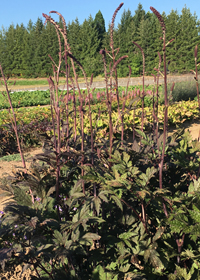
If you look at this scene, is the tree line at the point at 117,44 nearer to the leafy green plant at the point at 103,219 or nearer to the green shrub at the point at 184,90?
the green shrub at the point at 184,90

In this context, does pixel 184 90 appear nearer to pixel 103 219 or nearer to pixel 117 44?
pixel 103 219

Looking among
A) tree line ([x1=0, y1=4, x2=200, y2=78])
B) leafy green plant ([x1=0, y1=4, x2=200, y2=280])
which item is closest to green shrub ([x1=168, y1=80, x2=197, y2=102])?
leafy green plant ([x1=0, y1=4, x2=200, y2=280])

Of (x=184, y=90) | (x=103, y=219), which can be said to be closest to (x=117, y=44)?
(x=184, y=90)

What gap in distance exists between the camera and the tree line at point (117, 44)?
37.6 metres

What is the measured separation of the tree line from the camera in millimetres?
37594

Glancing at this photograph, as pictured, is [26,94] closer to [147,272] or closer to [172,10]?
[147,272]

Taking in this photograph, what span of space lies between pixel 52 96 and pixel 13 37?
1858 inches

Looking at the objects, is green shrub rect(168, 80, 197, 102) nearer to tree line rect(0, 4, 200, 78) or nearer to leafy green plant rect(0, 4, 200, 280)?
leafy green plant rect(0, 4, 200, 280)

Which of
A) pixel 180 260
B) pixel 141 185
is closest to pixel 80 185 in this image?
pixel 141 185

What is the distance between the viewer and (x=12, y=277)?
6.35 ft

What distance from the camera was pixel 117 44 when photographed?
35.9 metres

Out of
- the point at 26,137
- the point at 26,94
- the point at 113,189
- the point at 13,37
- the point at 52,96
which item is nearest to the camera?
the point at 113,189

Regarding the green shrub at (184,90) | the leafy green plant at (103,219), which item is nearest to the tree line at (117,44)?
the green shrub at (184,90)

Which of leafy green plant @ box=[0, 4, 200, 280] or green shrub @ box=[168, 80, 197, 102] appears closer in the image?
leafy green plant @ box=[0, 4, 200, 280]
